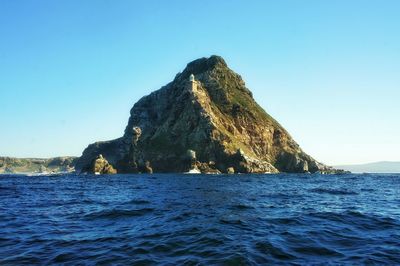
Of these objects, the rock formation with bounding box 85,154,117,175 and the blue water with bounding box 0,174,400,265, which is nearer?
the blue water with bounding box 0,174,400,265

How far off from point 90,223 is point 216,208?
10040 millimetres

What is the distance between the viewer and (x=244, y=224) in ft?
63.5

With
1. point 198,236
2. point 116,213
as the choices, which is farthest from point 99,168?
point 198,236

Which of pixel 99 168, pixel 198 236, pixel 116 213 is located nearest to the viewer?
pixel 198 236

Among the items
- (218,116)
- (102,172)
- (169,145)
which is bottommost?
(102,172)

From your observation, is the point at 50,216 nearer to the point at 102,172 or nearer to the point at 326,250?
the point at 326,250

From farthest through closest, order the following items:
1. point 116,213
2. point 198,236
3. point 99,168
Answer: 1. point 99,168
2. point 116,213
3. point 198,236

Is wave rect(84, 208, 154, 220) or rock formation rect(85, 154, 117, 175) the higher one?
rock formation rect(85, 154, 117, 175)

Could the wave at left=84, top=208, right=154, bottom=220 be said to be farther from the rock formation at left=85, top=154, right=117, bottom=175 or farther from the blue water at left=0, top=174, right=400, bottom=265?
the rock formation at left=85, top=154, right=117, bottom=175

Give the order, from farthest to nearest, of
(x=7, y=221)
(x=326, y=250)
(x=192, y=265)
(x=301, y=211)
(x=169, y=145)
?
1. (x=169, y=145)
2. (x=301, y=211)
3. (x=7, y=221)
4. (x=326, y=250)
5. (x=192, y=265)

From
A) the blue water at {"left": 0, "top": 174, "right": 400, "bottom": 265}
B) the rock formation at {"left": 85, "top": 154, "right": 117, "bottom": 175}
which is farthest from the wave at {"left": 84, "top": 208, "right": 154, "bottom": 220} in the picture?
the rock formation at {"left": 85, "top": 154, "right": 117, "bottom": 175}

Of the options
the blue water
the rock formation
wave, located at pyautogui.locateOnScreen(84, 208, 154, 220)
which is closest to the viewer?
the blue water

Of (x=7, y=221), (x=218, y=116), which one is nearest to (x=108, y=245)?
(x=7, y=221)

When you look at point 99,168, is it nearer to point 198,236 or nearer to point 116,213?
point 116,213
